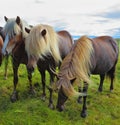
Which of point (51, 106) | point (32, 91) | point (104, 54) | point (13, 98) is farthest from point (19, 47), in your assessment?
point (104, 54)

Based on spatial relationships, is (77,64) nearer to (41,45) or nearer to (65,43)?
(41,45)

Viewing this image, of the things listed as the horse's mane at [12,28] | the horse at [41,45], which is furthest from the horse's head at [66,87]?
the horse's mane at [12,28]

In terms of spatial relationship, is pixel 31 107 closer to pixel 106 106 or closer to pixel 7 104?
pixel 7 104

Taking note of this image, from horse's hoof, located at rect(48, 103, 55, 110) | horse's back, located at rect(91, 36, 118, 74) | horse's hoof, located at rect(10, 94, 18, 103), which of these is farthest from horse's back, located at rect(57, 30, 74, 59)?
horse's hoof, located at rect(10, 94, 18, 103)

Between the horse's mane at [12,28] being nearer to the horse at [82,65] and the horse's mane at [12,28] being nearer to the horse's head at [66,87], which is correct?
the horse at [82,65]

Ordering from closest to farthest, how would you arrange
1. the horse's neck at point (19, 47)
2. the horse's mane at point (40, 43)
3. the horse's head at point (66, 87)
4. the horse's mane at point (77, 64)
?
the horse's head at point (66, 87), the horse's mane at point (77, 64), the horse's mane at point (40, 43), the horse's neck at point (19, 47)

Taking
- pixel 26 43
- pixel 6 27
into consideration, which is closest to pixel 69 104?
pixel 26 43

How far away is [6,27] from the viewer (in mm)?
7590

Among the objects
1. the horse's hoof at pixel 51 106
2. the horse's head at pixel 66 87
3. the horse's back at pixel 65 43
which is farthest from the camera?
the horse's back at pixel 65 43

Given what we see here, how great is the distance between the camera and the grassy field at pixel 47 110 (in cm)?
748

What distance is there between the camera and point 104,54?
340 inches

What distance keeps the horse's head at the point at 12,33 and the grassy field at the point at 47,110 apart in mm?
1618

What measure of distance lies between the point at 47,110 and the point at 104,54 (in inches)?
94.3

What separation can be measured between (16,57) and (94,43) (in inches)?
88.0
